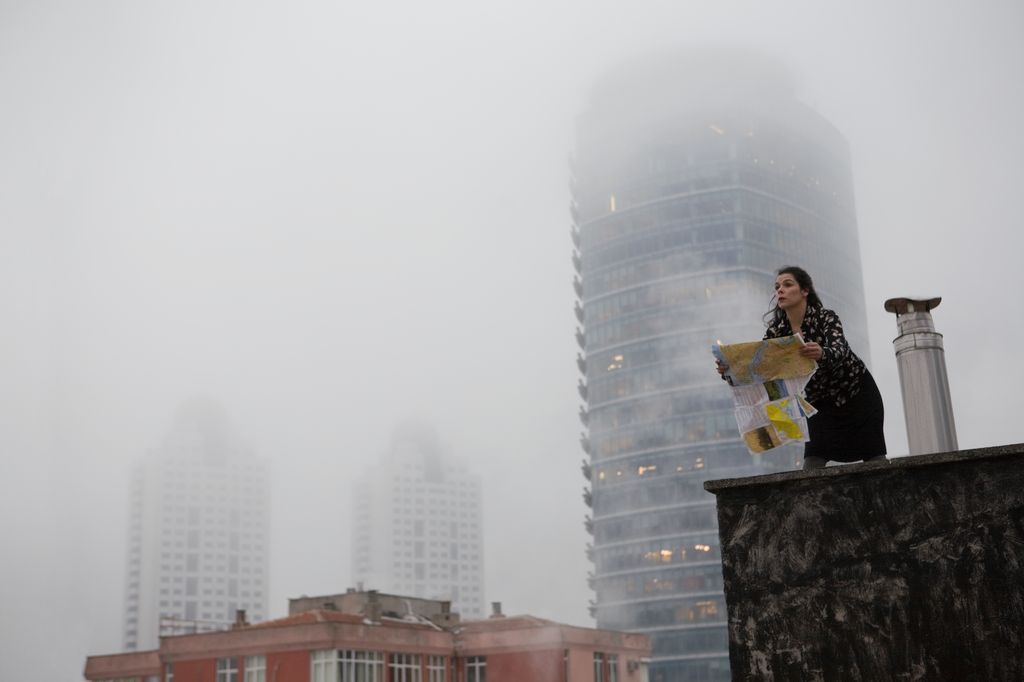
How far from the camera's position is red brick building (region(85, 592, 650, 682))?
160 ft

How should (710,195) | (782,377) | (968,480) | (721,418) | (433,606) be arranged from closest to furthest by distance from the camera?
1. (968,480)
2. (782,377)
3. (433,606)
4. (721,418)
5. (710,195)

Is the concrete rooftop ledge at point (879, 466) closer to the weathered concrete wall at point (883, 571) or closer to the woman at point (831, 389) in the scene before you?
the weathered concrete wall at point (883, 571)

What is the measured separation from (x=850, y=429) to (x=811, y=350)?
57 cm

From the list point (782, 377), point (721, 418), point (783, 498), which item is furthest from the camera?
point (721, 418)

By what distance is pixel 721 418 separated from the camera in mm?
112625

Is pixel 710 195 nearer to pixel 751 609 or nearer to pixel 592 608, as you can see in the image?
pixel 592 608

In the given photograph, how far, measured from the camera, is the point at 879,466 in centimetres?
529

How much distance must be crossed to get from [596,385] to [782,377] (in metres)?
116

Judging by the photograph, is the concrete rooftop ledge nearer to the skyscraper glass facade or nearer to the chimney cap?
the chimney cap

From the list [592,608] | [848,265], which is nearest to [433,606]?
[592,608]

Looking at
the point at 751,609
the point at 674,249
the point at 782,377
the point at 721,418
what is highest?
the point at 674,249

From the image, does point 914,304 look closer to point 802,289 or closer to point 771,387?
point 802,289

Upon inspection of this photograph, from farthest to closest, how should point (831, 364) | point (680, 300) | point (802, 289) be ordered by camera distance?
point (680, 300) < point (802, 289) < point (831, 364)

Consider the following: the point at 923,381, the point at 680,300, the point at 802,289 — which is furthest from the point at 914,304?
the point at 680,300
